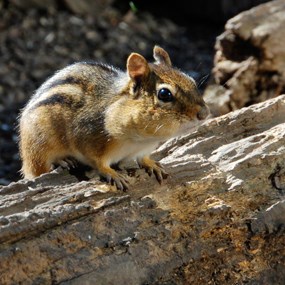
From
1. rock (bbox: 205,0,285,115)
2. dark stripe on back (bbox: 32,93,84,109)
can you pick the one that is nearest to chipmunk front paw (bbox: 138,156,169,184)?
dark stripe on back (bbox: 32,93,84,109)

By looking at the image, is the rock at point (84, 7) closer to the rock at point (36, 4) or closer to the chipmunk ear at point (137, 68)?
the rock at point (36, 4)

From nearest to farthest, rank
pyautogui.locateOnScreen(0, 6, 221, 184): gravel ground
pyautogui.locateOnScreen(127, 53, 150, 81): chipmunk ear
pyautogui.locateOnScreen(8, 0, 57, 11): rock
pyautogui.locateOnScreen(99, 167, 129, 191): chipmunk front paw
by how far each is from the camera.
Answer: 1. pyautogui.locateOnScreen(99, 167, 129, 191): chipmunk front paw
2. pyautogui.locateOnScreen(127, 53, 150, 81): chipmunk ear
3. pyautogui.locateOnScreen(0, 6, 221, 184): gravel ground
4. pyautogui.locateOnScreen(8, 0, 57, 11): rock

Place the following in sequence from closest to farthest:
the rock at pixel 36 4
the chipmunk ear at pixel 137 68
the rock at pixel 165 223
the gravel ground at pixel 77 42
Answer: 1. the rock at pixel 165 223
2. the chipmunk ear at pixel 137 68
3. the gravel ground at pixel 77 42
4. the rock at pixel 36 4

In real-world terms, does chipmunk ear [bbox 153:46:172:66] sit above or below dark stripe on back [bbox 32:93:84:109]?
above

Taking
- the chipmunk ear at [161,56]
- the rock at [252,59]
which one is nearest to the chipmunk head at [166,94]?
the chipmunk ear at [161,56]

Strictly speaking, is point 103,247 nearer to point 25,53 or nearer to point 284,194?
point 284,194

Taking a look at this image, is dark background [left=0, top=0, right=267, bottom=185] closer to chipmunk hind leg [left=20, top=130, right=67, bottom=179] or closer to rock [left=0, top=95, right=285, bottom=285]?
chipmunk hind leg [left=20, top=130, right=67, bottom=179]

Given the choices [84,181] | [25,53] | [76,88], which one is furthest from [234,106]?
[25,53]
